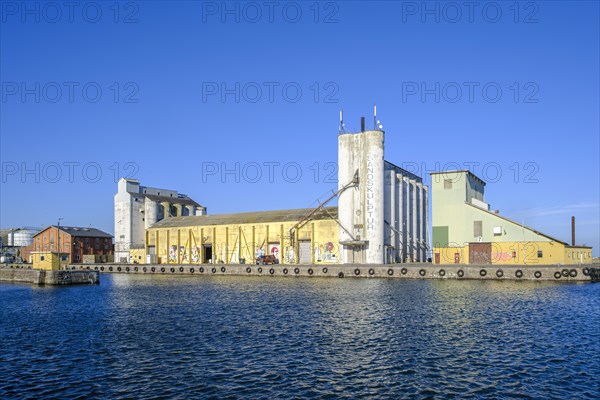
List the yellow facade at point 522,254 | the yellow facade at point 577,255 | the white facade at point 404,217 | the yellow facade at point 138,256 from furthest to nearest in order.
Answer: the yellow facade at point 138,256
the white facade at point 404,217
the yellow facade at point 577,255
the yellow facade at point 522,254

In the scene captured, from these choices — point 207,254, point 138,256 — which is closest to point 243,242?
point 207,254

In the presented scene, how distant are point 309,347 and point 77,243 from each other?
93962mm

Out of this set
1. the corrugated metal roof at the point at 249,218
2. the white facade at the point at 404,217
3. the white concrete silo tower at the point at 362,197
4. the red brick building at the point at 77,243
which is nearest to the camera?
the white concrete silo tower at the point at 362,197

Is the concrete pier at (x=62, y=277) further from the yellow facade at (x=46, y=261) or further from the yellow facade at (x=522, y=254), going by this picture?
the yellow facade at (x=522, y=254)

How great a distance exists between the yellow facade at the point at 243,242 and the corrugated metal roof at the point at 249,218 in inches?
32.5

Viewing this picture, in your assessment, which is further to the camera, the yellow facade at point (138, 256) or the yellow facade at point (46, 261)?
the yellow facade at point (138, 256)

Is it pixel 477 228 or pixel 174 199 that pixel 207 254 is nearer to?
pixel 174 199

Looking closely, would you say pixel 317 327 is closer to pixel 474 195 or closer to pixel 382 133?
pixel 382 133

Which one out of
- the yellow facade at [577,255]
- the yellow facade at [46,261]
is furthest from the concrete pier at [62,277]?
the yellow facade at [577,255]

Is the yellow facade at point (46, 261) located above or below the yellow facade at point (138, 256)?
above

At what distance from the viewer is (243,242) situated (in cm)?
8875

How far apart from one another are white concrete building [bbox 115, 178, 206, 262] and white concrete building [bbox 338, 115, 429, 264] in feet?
149

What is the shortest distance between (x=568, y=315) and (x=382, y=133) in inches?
1775

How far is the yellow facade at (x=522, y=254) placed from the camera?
207ft
